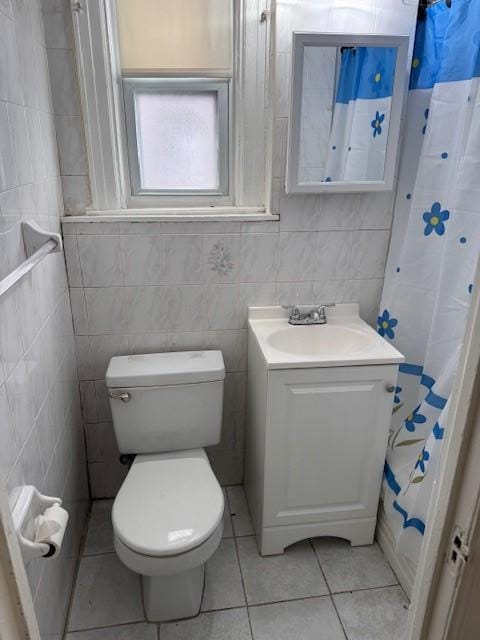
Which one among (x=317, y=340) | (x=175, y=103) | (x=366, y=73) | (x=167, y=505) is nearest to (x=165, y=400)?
(x=167, y=505)

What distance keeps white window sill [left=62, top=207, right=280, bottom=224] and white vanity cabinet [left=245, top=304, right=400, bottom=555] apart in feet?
1.54

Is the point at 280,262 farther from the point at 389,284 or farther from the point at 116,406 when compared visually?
the point at 116,406

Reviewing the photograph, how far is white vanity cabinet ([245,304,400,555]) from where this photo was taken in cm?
166

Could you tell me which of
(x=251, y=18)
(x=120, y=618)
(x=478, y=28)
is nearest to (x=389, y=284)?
(x=478, y=28)

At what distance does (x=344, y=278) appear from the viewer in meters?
1.99

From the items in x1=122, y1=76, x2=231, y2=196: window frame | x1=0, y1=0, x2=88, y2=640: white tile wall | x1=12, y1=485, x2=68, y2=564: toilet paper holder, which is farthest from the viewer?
x1=122, y1=76, x2=231, y2=196: window frame

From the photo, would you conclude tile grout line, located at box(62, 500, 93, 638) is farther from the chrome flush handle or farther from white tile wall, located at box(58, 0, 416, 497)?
the chrome flush handle

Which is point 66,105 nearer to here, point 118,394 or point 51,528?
point 118,394

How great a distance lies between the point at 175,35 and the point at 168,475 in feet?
5.21

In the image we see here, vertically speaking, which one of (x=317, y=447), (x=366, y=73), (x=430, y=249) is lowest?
(x=317, y=447)

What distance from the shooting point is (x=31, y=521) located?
108cm

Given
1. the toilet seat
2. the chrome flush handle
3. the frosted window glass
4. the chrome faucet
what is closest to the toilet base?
the toilet seat

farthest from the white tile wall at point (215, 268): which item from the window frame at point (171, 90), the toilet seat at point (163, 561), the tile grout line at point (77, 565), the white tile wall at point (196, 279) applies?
the toilet seat at point (163, 561)

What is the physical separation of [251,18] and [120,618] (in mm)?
2121
